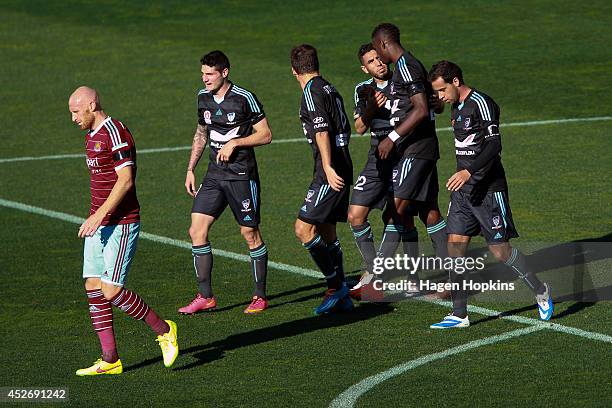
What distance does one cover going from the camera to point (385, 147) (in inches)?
468

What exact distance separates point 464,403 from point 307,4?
82.7 feet

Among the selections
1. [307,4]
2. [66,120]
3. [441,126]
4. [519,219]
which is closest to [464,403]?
[519,219]

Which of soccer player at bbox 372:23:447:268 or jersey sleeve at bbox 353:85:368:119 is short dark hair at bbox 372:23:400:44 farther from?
jersey sleeve at bbox 353:85:368:119

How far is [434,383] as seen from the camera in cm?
990

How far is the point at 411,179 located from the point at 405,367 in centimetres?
269

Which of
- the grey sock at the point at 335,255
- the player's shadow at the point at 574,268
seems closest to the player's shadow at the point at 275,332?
the grey sock at the point at 335,255

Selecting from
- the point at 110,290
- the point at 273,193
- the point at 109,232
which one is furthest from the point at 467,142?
the point at 273,193

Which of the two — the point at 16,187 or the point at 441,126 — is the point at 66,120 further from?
the point at 441,126

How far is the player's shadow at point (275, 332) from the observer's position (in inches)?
428

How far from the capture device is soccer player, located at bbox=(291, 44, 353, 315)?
11.9m

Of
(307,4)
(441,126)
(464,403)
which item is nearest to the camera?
(464,403)

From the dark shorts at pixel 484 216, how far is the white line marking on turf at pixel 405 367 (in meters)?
0.87

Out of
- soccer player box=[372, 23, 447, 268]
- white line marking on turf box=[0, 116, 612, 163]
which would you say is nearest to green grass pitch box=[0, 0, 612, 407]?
white line marking on turf box=[0, 116, 612, 163]

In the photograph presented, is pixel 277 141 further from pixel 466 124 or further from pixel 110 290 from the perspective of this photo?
pixel 110 290
